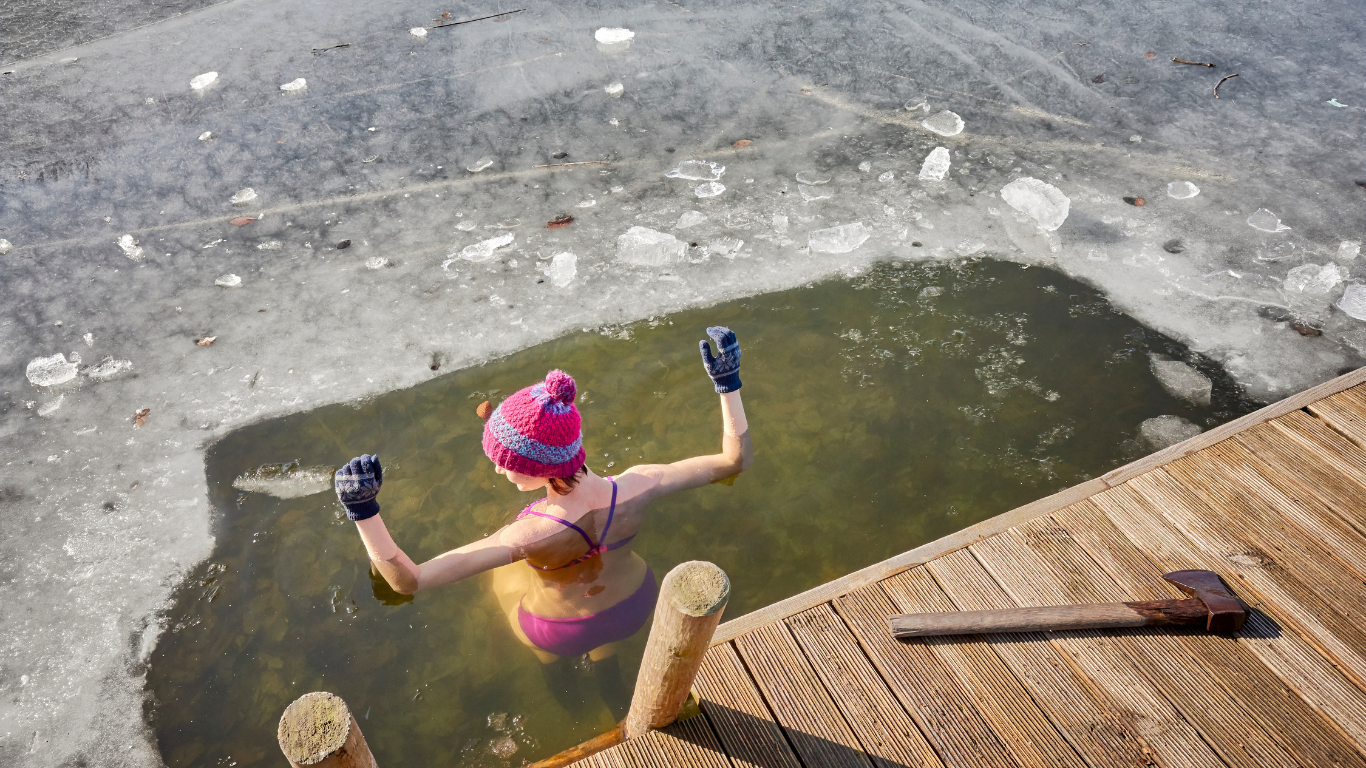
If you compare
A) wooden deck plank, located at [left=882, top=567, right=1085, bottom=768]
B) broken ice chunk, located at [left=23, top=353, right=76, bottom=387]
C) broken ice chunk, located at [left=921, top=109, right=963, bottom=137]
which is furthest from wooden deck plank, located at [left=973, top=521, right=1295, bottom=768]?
broken ice chunk, located at [left=23, top=353, right=76, bottom=387]

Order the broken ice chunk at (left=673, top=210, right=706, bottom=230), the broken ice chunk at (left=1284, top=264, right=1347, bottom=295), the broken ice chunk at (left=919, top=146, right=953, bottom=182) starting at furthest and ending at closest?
the broken ice chunk at (left=919, top=146, right=953, bottom=182), the broken ice chunk at (left=673, top=210, right=706, bottom=230), the broken ice chunk at (left=1284, top=264, right=1347, bottom=295)

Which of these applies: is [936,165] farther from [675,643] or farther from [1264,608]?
[675,643]

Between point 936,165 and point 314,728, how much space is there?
475 centimetres

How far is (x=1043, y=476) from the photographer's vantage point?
11.6 feet

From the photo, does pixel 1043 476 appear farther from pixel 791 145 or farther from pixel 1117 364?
pixel 791 145

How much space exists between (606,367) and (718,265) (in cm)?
95

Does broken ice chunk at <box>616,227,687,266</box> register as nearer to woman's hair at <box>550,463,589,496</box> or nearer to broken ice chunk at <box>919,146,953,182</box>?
broken ice chunk at <box>919,146,953,182</box>

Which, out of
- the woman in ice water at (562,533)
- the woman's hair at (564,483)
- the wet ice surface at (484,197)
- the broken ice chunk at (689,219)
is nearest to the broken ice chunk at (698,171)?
the wet ice surface at (484,197)

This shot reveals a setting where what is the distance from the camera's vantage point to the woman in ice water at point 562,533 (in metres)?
2.43

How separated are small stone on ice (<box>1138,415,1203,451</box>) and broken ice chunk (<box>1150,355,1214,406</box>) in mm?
166

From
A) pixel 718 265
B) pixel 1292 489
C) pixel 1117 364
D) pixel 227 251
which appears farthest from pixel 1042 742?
pixel 227 251

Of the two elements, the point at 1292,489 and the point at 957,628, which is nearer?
the point at 957,628

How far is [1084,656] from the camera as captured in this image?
2.43 metres

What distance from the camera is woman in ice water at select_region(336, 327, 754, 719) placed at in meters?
2.43
